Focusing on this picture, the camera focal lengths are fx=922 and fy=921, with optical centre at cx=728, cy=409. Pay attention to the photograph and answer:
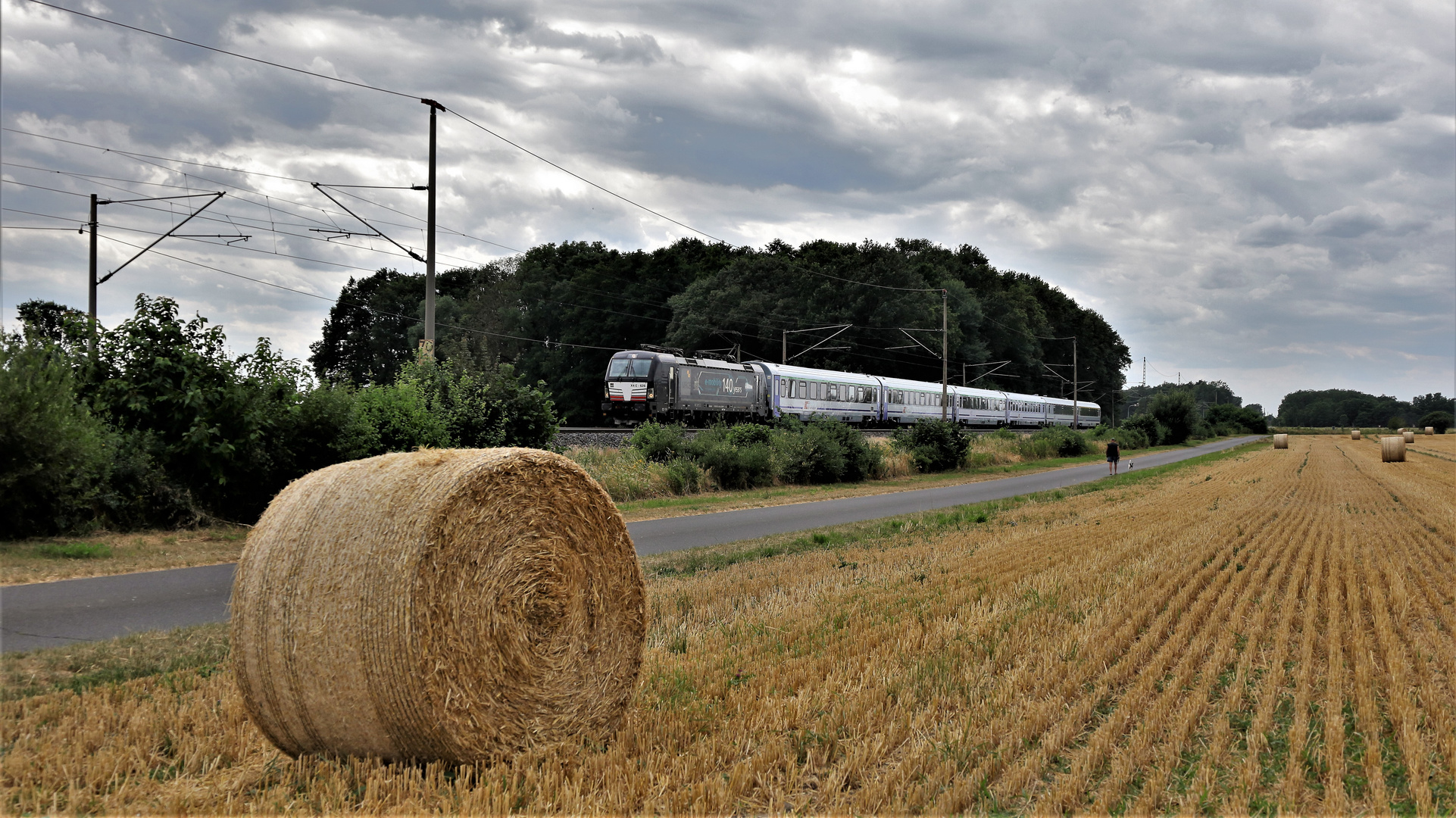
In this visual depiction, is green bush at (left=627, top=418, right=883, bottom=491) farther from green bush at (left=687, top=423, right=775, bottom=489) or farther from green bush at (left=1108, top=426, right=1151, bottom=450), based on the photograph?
green bush at (left=1108, top=426, right=1151, bottom=450)

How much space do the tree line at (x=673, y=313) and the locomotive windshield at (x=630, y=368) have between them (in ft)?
82.3

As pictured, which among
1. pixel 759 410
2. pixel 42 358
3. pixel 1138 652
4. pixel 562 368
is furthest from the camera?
pixel 562 368

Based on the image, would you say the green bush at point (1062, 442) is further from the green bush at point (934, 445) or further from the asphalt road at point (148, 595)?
the asphalt road at point (148, 595)

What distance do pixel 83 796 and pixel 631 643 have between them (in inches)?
116

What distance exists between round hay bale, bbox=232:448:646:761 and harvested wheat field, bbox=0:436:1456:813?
8.5 inches

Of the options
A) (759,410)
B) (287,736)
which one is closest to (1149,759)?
(287,736)

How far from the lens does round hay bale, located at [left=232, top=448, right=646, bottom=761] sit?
4.66 m

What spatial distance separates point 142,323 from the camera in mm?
15125

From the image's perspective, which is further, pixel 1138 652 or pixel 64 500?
pixel 64 500

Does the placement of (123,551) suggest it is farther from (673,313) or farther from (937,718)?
(673,313)

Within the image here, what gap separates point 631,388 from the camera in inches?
1560

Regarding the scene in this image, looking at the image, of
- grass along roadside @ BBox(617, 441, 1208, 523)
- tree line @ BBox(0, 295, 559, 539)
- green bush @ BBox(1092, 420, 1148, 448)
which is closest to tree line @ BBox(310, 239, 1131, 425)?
green bush @ BBox(1092, 420, 1148, 448)

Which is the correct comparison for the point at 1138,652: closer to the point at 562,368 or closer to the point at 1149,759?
the point at 1149,759

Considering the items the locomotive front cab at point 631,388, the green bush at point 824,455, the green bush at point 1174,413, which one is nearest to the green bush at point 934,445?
the green bush at point 824,455
